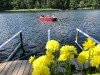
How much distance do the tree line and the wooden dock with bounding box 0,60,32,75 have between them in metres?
147

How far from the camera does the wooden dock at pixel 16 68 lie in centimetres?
686

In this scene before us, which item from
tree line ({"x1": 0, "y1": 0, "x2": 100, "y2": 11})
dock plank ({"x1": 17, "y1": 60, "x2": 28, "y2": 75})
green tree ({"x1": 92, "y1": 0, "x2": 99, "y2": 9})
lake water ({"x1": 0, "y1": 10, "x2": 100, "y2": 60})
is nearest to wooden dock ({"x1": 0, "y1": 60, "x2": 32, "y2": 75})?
dock plank ({"x1": 17, "y1": 60, "x2": 28, "y2": 75})

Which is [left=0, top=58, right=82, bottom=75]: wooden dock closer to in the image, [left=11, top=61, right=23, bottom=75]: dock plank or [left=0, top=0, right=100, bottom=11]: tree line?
[left=11, top=61, right=23, bottom=75]: dock plank

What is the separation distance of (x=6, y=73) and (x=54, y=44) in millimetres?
4887

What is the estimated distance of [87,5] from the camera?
171 m

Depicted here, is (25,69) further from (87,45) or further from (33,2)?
(33,2)

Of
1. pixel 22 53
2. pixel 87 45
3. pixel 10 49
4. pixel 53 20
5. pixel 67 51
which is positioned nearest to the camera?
pixel 87 45

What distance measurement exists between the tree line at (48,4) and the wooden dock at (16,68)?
483 feet

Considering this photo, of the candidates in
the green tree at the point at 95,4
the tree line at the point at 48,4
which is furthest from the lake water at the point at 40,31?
the green tree at the point at 95,4

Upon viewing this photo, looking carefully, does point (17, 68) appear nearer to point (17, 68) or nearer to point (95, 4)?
point (17, 68)

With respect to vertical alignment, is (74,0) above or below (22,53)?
below

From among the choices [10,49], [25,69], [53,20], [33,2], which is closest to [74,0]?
[33,2]

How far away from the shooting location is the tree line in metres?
158

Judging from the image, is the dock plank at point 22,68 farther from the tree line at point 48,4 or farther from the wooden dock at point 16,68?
the tree line at point 48,4
